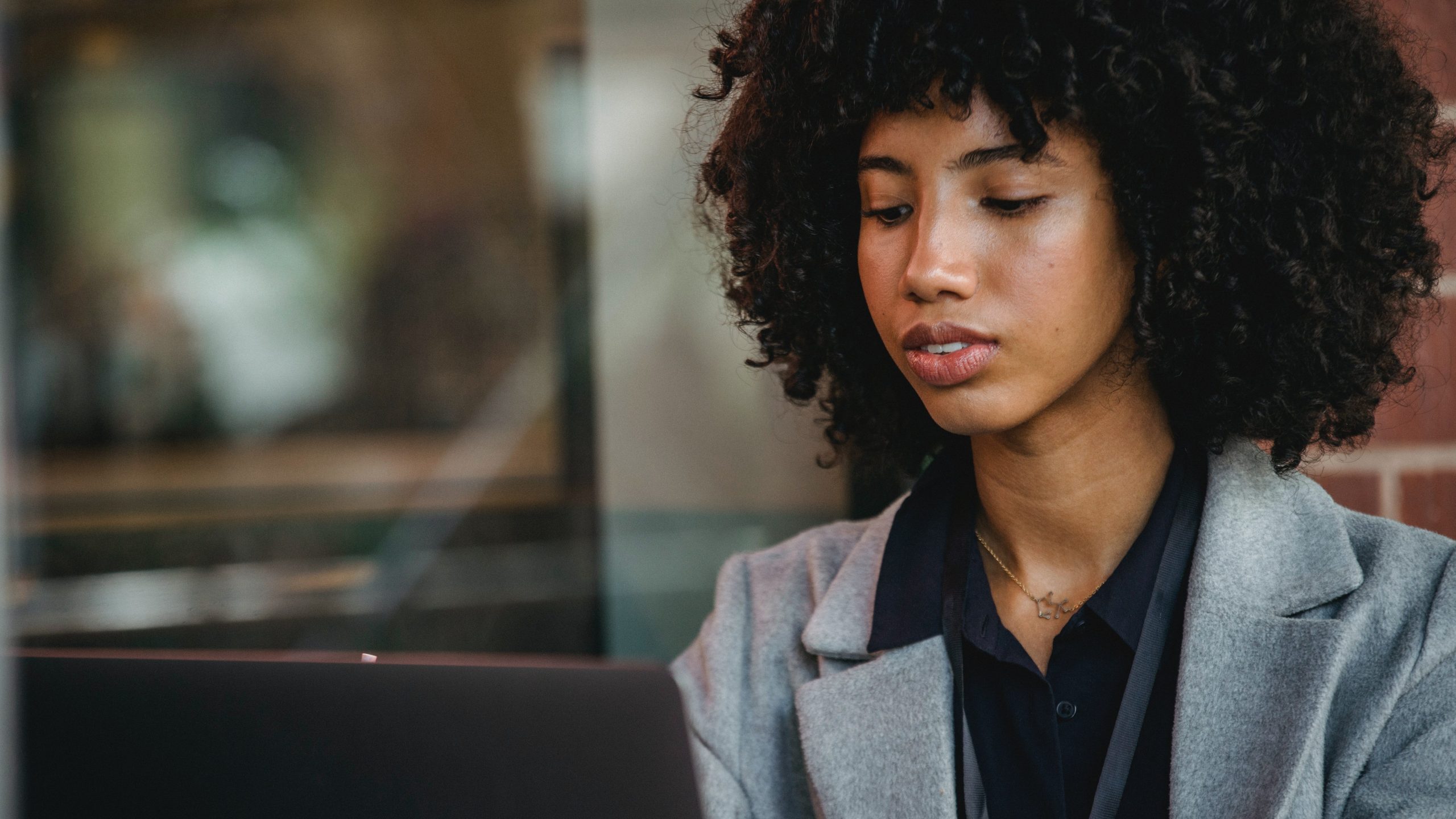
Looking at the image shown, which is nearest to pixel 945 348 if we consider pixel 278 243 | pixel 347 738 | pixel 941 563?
pixel 941 563

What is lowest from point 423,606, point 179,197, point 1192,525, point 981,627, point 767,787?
point 423,606

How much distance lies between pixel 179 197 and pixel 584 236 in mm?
7104

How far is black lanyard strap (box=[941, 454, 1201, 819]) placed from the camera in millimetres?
1092

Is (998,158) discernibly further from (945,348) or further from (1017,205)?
(945,348)

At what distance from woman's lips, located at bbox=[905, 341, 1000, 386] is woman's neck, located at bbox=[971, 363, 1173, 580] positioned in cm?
13

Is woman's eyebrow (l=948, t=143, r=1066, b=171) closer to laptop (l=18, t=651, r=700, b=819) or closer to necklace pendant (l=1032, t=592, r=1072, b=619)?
necklace pendant (l=1032, t=592, r=1072, b=619)

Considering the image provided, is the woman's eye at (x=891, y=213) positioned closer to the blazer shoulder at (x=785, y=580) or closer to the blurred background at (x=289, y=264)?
the blazer shoulder at (x=785, y=580)

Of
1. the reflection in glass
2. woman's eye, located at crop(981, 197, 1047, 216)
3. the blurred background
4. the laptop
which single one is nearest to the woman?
woman's eye, located at crop(981, 197, 1047, 216)

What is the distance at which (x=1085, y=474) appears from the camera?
1205 mm

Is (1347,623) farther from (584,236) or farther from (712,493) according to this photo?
(584,236)

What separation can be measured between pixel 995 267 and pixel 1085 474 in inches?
9.8

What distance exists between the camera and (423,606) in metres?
4.54

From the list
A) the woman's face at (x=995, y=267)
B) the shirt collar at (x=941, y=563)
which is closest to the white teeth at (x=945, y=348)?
the woman's face at (x=995, y=267)

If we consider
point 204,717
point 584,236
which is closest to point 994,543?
point 204,717
